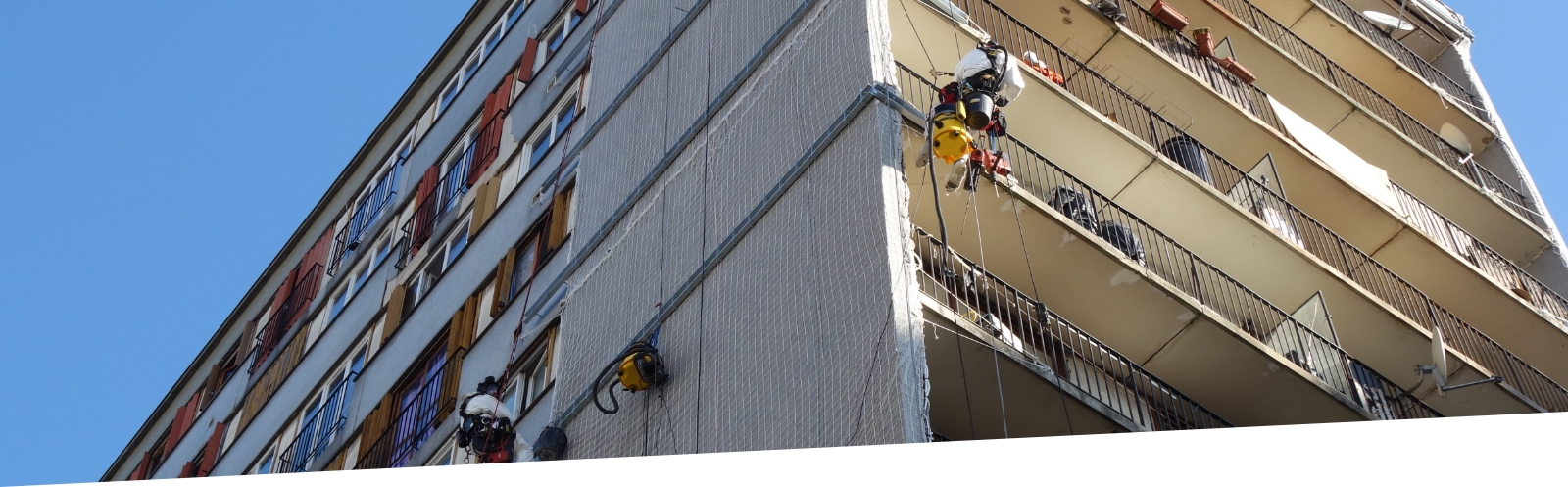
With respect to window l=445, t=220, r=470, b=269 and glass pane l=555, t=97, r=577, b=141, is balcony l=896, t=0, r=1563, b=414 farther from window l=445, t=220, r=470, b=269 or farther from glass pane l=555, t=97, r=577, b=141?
window l=445, t=220, r=470, b=269

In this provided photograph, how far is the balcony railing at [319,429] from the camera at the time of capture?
21.6 m

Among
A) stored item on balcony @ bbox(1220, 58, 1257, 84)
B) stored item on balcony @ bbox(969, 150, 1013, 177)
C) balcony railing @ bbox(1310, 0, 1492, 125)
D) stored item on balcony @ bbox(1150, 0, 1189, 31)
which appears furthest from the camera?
balcony railing @ bbox(1310, 0, 1492, 125)

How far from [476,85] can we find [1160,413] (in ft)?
52.4

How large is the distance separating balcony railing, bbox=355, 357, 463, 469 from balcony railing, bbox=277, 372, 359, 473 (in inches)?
69.9

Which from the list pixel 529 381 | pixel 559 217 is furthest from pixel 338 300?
pixel 529 381

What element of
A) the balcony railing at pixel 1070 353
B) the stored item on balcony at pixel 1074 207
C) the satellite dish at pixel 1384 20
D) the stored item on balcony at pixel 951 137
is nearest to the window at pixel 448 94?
the satellite dish at pixel 1384 20

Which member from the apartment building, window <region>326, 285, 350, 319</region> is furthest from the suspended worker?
window <region>326, 285, 350, 319</region>

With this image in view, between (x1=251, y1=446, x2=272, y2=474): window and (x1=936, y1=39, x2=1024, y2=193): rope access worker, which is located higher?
(x1=251, y1=446, x2=272, y2=474): window

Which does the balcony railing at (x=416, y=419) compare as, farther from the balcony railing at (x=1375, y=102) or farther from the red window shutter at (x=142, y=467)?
the red window shutter at (x=142, y=467)

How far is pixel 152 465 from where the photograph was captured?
30.0m

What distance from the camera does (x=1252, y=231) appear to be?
50.3 ft

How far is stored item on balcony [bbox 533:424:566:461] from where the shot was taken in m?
13.9

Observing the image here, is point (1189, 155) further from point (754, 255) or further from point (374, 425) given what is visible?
point (374, 425)

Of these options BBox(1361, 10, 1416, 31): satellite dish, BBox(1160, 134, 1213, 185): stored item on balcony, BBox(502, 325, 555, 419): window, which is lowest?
BBox(502, 325, 555, 419): window
